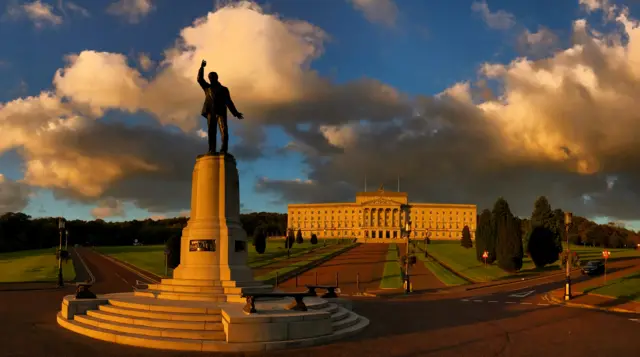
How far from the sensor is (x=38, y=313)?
20438mm

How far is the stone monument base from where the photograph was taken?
44.5 feet

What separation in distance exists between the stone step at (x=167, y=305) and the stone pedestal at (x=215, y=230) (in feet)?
6.55

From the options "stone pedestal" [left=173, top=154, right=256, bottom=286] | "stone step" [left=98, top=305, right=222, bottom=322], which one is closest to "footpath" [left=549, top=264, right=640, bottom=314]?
"stone pedestal" [left=173, top=154, right=256, bottom=286]

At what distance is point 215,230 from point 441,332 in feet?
29.5

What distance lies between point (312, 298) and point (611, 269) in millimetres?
41551

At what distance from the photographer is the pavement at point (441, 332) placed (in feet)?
43.9

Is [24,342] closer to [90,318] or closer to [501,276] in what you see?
[90,318]

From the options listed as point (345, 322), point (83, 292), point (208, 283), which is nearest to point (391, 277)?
point (208, 283)

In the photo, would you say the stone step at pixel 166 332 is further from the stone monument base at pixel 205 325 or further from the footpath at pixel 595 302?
the footpath at pixel 595 302

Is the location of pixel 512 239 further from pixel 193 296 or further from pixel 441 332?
pixel 193 296

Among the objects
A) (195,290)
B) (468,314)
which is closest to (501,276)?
(468,314)

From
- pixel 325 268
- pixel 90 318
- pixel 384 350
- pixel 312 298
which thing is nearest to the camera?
pixel 384 350

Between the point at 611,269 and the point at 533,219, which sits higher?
the point at 533,219

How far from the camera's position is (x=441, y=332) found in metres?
16.8
